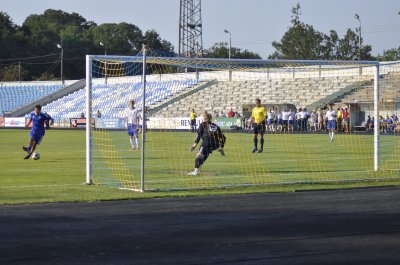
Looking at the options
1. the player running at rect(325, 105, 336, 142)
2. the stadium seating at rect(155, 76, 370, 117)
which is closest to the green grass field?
the player running at rect(325, 105, 336, 142)

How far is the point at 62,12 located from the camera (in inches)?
5458

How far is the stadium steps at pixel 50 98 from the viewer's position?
254 ft

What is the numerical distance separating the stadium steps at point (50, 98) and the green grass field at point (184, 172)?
154 ft

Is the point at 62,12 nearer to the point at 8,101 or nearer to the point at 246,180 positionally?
the point at 8,101

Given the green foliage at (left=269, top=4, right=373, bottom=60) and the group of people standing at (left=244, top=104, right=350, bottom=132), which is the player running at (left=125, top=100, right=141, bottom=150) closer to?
the group of people standing at (left=244, top=104, right=350, bottom=132)

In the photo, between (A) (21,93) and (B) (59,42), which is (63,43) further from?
(A) (21,93)

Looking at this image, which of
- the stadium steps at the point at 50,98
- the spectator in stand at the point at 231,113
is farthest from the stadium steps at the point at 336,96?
the stadium steps at the point at 50,98

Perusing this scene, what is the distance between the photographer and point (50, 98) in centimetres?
Answer: 8031

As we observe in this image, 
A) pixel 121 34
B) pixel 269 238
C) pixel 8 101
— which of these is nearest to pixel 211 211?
pixel 269 238

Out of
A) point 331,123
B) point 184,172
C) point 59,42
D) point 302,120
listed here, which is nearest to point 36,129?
point 184,172

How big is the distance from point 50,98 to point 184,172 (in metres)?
61.2

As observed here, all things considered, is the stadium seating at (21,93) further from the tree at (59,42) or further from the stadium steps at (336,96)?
the stadium steps at (336,96)

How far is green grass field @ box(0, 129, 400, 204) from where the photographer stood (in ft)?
54.3

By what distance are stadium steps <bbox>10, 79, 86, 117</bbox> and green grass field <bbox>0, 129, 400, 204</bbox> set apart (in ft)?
154
